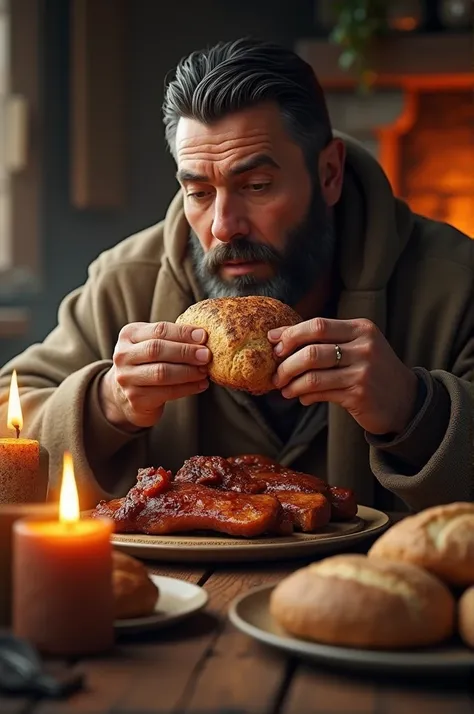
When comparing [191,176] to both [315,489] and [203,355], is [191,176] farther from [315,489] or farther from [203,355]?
[315,489]

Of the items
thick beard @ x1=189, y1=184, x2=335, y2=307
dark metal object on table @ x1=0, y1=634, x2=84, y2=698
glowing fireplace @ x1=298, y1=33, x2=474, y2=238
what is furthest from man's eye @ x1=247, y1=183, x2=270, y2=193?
glowing fireplace @ x1=298, y1=33, x2=474, y2=238

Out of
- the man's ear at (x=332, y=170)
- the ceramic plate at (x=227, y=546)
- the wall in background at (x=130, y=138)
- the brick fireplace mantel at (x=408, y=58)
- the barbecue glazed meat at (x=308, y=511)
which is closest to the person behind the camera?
A: the ceramic plate at (x=227, y=546)

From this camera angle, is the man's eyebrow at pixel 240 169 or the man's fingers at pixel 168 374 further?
the man's eyebrow at pixel 240 169

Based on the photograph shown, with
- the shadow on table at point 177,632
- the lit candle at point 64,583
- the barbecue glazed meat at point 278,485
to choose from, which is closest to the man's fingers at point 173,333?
the barbecue glazed meat at point 278,485

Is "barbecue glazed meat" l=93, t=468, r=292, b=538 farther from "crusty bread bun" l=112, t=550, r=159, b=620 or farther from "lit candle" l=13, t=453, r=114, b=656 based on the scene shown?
"lit candle" l=13, t=453, r=114, b=656

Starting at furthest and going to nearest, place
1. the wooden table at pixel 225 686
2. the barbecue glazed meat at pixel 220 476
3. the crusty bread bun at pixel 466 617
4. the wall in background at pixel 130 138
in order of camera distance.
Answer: the wall in background at pixel 130 138
the barbecue glazed meat at pixel 220 476
the crusty bread bun at pixel 466 617
the wooden table at pixel 225 686

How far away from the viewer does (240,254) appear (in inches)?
92.3

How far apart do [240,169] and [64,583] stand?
57.2 inches

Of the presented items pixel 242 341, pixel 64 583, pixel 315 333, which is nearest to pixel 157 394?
pixel 242 341

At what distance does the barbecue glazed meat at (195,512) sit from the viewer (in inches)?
61.7

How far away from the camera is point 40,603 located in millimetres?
1017

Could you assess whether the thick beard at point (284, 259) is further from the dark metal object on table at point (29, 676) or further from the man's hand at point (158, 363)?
the dark metal object on table at point (29, 676)

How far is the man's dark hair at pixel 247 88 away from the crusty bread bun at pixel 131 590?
140 cm

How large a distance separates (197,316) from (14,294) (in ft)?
13.0
